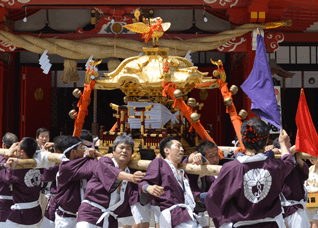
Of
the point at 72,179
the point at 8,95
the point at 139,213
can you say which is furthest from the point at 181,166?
the point at 8,95

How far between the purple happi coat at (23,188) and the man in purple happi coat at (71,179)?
33 centimetres

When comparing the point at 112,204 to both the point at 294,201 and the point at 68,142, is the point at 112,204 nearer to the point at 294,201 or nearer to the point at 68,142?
the point at 68,142

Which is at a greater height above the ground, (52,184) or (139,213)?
(52,184)

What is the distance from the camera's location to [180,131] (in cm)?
529

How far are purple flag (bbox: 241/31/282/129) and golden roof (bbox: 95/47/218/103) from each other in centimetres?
171

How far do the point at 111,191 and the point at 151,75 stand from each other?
2072mm

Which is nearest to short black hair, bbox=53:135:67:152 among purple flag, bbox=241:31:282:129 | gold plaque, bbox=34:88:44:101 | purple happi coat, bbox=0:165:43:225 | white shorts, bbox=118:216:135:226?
purple happi coat, bbox=0:165:43:225

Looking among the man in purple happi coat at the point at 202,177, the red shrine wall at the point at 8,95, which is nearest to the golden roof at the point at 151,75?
the man in purple happi coat at the point at 202,177

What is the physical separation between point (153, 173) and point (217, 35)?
480cm

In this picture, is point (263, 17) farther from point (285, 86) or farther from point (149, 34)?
point (149, 34)

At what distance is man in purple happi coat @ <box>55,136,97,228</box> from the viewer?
11.2ft

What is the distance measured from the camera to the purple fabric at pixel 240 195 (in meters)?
2.61

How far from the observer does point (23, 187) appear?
371 cm

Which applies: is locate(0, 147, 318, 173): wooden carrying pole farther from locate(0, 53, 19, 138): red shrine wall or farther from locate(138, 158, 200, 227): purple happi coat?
locate(0, 53, 19, 138): red shrine wall
